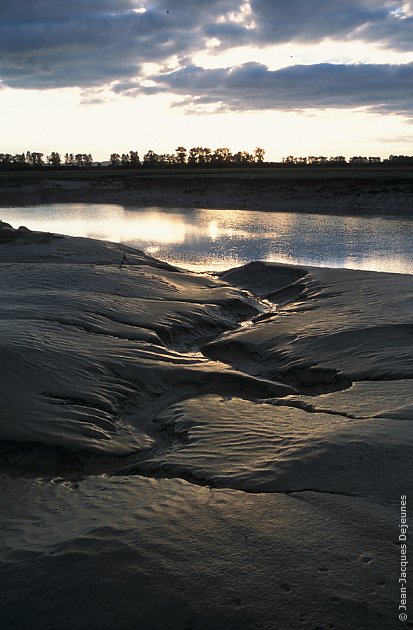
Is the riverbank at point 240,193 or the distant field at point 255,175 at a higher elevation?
the distant field at point 255,175

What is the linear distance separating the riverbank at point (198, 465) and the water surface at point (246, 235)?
709 cm

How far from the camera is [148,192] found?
41.8 metres

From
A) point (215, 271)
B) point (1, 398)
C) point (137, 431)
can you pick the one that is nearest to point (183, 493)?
point (137, 431)

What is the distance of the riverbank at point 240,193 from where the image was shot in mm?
31219

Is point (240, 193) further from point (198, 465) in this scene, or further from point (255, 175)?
point (198, 465)

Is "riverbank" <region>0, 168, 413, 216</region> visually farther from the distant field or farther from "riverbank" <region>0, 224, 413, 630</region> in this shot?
"riverbank" <region>0, 224, 413, 630</region>

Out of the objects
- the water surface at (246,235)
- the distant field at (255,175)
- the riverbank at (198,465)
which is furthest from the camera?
the distant field at (255,175)

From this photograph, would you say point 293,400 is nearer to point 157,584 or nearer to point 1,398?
point 1,398

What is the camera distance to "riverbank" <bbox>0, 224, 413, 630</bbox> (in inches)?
96.9

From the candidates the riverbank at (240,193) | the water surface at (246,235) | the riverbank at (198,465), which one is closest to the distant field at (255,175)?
the riverbank at (240,193)

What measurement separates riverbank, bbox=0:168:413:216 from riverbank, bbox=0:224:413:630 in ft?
78.8

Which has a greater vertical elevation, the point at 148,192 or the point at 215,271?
the point at 148,192

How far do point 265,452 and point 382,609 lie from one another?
4.68ft

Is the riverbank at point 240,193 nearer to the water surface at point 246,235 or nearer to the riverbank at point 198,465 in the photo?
the water surface at point 246,235
